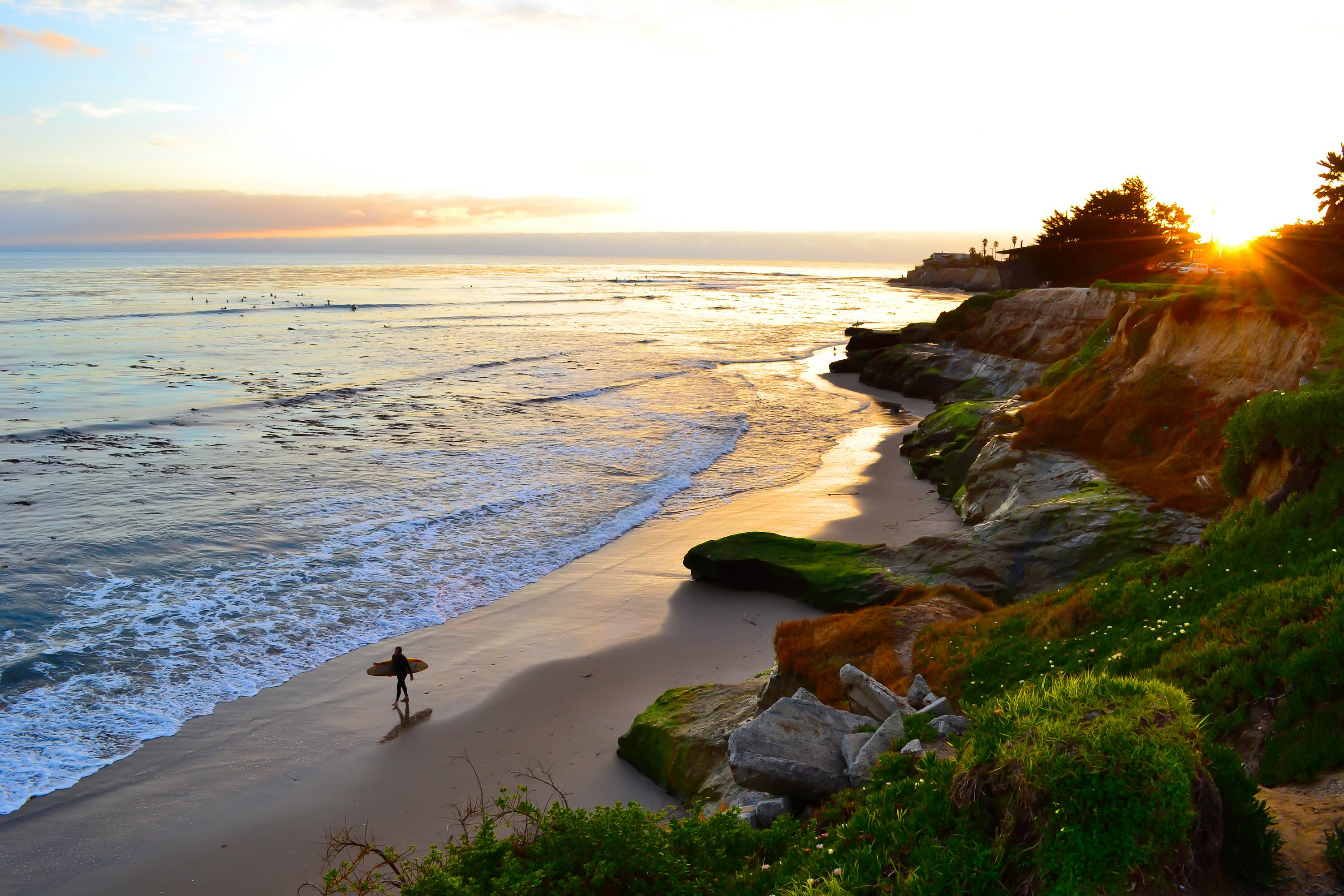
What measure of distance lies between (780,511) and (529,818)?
1507cm

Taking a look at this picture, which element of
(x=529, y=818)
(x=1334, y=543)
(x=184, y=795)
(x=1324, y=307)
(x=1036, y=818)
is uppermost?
(x=1324, y=307)

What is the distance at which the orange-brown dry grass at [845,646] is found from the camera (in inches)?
384

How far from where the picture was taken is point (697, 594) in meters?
15.8

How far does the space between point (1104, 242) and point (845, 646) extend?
56143 mm

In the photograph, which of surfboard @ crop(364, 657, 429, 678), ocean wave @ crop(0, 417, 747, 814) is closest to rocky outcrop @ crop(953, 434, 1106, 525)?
ocean wave @ crop(0, 417, 747, 814)

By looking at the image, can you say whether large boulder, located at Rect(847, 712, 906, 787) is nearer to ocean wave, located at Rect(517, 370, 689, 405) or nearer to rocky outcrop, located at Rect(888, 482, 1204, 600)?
rocky outcrop, located at Rect(888, 482, 1204, 600)

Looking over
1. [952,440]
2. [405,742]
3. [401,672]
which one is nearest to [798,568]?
[401,672]

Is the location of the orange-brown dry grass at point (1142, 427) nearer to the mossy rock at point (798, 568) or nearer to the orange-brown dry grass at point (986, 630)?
the orange-brown dry grass at point (986, 630)

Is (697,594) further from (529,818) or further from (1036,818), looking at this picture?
(1036,818)

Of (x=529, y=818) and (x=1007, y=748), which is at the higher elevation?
(x=1007, y=748)

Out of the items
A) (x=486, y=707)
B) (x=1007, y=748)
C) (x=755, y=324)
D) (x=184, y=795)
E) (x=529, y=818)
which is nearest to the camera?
(x=1007, y=748)

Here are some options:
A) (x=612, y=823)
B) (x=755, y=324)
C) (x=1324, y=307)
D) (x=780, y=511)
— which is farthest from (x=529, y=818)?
(x=755, y=324)

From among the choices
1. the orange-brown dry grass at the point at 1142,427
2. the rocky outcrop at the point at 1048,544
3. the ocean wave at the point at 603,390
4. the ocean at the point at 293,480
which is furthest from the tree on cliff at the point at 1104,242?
the rocky outcrop at the point at 1048,544

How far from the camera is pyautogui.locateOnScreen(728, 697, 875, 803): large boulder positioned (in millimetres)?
7461
